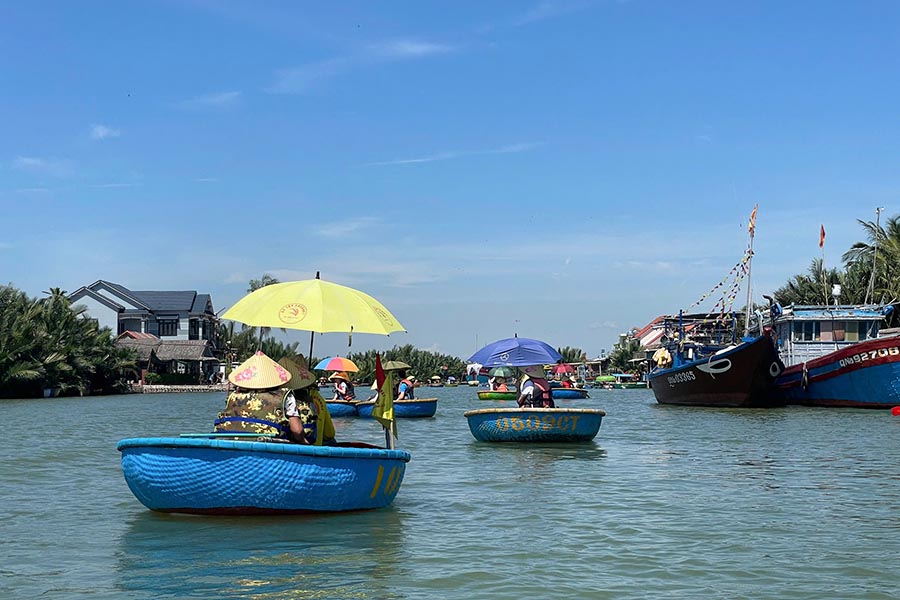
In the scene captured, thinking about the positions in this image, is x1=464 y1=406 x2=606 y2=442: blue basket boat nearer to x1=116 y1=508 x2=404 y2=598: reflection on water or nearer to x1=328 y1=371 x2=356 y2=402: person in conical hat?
x1=116 y1=508 x2=404 y2=598: reflection on water

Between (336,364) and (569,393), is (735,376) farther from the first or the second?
(569,393)

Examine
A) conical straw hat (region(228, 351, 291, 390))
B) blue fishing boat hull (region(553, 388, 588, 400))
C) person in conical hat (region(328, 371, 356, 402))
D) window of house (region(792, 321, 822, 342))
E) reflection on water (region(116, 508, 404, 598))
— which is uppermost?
window of house (region(792, 321, 822, 342))

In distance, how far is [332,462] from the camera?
11500mm

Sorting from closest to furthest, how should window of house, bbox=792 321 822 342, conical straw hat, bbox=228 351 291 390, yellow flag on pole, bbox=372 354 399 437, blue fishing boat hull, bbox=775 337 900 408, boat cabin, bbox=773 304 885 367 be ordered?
conical straw hat, bbox=228 351 291 390 < yellow flag on pole, bbox=372 354 399 437 < blue fishing boat hull, bbox=775 337 900 408 < boat cabin, bbox=773 304 885 367 < window of house, bbox=792 321 822 342

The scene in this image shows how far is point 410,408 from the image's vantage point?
3625 cm

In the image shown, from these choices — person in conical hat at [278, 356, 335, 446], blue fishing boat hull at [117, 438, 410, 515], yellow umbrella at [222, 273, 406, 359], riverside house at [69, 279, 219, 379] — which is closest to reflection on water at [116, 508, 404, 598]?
blue fishing boat hull at [117, 438, 410, 515]

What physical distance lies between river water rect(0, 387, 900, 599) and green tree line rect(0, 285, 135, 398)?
4049cm

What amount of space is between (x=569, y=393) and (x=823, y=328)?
2516 cm

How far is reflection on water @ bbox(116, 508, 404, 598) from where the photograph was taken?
345 inches

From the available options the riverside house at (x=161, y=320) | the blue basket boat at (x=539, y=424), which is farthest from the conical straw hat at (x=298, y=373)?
the riverside house at (x=161, y=320)

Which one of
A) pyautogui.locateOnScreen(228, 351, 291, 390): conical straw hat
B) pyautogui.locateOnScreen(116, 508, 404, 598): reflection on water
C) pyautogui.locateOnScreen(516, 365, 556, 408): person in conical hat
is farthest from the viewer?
pyautogui.locateOnScreen(516, 365, 556, 408): person in conical hat

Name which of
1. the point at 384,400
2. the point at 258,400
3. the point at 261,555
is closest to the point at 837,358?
the point at 384,400

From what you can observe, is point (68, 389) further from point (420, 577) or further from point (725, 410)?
point (420, 577)

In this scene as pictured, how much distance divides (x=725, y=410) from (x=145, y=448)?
111 feet
